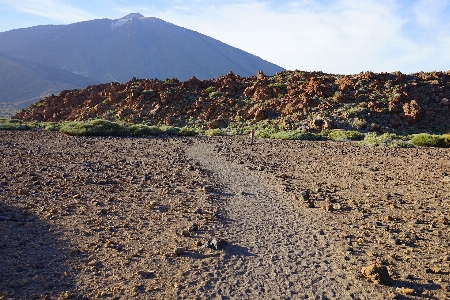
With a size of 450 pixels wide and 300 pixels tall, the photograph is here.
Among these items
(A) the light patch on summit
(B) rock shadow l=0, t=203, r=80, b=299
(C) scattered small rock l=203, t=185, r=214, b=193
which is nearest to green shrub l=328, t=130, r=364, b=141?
(C) scattered small rock l=203, t=185, r=214, b=193

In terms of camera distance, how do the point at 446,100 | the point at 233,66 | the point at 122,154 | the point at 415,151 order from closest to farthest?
the point at 122,154 < the point at 415,151 < the point at 446,100 < the point at 233,66

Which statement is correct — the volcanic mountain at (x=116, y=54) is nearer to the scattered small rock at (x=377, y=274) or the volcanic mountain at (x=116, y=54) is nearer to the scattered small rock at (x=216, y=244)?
the scattered small rock at (x=216, y=244)

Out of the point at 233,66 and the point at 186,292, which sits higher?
the point at 233,66

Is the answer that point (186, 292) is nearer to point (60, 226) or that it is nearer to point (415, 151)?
point (60, 226)

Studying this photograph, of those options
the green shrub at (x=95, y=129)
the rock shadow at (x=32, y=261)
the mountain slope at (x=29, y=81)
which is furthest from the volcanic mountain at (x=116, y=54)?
the rock shadow at (x=32, y=261)

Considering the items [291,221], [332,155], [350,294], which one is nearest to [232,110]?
[332,155]

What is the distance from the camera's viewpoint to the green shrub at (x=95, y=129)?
16727 mm

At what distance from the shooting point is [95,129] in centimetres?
1722

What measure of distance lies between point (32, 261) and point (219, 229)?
7.52 ft

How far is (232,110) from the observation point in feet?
78.4

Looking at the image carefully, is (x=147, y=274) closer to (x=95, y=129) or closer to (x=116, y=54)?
(x=95, y=129)

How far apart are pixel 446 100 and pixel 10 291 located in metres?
22.6

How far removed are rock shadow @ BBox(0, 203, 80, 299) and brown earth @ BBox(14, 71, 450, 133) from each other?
15990 mm

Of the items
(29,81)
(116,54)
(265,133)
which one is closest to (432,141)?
(265,133)
